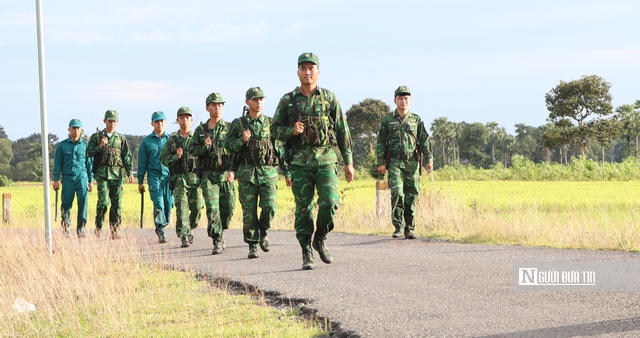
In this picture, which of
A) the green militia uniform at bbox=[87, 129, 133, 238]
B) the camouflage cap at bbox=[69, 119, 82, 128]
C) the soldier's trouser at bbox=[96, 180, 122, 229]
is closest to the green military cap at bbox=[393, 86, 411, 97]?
the green militia uniform at bbox=[87, 129, 133, 238]

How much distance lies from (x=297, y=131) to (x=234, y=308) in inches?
83.6

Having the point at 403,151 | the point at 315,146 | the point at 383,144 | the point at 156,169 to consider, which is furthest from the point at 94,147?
the point at 315,146

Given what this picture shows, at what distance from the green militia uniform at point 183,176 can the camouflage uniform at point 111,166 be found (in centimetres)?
230

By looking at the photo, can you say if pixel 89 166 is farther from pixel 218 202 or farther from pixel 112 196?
pixel 218 202

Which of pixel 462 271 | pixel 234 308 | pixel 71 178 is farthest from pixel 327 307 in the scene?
pixel 71 178

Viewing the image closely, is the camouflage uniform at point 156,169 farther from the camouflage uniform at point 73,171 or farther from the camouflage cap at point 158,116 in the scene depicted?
the camouflage uniform at point 73,171

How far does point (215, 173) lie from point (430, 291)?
4.85m

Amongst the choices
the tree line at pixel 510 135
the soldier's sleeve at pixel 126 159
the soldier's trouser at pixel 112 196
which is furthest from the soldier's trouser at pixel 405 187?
the tree line at pixel 510 135

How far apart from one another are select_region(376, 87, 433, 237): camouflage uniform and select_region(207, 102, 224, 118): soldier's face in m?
2.86

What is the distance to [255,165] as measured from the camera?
34.1 ft

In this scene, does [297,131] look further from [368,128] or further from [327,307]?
[368,128]

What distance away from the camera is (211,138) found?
11.6 metres

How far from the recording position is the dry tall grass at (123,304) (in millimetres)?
6785

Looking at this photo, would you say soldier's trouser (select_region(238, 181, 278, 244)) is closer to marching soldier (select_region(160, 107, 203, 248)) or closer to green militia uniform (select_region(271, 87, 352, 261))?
green militia uniform (select_region(271, 87, 352, 261))
